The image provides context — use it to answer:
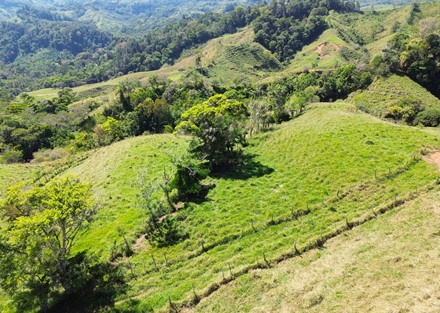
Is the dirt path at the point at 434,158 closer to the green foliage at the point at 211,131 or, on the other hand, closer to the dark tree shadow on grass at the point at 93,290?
the green foliage at the point at 211,131

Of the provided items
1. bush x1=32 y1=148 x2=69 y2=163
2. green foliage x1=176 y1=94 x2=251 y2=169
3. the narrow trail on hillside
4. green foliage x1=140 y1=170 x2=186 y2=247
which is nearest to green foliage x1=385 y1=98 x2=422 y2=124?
the narrow trail on hillside

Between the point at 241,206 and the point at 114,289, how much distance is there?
17.7 metres

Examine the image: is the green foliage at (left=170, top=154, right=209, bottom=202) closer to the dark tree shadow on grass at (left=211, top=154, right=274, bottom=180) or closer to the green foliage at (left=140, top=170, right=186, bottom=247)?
the green foliage at (left=140, top=170, right=186, bottom=247)

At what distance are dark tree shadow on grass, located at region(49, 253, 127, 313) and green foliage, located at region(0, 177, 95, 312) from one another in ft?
2.67

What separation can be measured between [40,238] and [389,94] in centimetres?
11084

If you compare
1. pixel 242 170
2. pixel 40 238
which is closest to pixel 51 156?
pixel 242 170

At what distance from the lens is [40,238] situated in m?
29.3

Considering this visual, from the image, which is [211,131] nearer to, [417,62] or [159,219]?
[159,219]

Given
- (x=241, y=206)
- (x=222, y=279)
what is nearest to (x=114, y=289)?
(x=222, y=279)

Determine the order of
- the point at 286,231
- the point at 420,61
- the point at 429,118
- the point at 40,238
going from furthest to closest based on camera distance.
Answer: the point at 420,61 → the point at 429,118 → the point at 286,231 → the point at 40,238

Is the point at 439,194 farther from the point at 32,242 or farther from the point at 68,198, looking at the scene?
the point at 32,242

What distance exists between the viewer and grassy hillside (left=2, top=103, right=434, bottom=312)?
3281 centimetres

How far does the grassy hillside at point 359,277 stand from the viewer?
22.9 meters

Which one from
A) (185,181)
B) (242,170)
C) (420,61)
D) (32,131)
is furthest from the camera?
(32,131)
